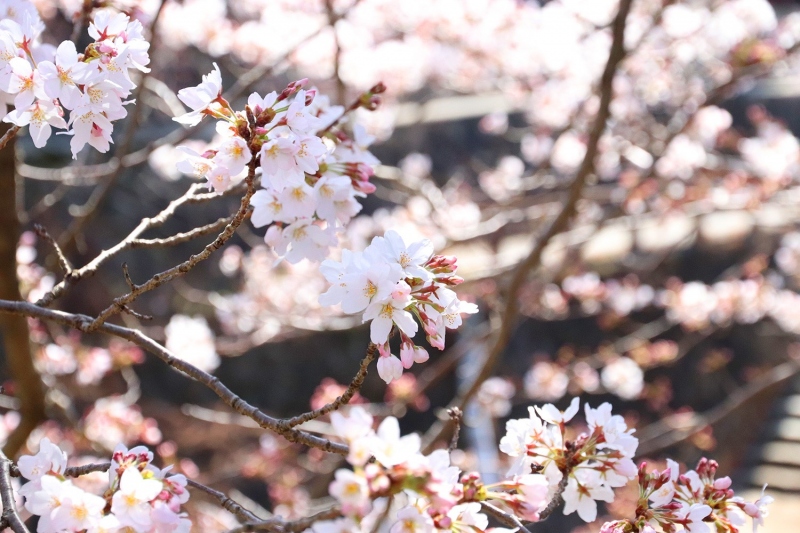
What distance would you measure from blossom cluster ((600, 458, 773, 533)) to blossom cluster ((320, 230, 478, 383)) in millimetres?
349

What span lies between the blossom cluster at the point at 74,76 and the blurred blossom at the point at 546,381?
3.77 metres

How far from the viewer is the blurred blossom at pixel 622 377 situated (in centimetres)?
434

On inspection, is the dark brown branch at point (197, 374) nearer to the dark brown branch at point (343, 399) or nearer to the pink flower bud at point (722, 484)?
the dark brown branch at point (343, 399)

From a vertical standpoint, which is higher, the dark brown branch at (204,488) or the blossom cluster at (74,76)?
the blossom cluster at (74,76)

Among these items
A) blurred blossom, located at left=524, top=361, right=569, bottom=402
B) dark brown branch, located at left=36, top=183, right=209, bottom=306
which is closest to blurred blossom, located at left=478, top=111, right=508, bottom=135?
blurred blossom, located at left=524, top=361, right=569, bottom=402

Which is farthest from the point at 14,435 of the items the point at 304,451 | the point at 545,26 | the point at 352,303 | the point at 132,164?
the point at 545,26

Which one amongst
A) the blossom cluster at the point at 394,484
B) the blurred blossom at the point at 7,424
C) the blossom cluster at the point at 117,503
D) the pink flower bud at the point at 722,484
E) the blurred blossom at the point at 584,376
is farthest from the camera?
the blurred blossom at the point at 584,376

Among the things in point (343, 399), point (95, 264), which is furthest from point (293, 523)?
point (95, 264)

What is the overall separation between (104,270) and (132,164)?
2.89m

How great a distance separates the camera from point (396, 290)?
32.1 inches

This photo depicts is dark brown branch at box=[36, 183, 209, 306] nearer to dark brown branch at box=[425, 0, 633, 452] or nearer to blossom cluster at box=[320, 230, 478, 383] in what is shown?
blossom cluster at box=[320, 230, 478, 383]

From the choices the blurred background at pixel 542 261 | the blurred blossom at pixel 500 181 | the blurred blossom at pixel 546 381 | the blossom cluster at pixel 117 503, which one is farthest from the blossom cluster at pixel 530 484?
the blurred blossom at pixel 500 181

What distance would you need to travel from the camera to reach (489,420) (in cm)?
449

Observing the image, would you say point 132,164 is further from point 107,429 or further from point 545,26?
point 545,26
